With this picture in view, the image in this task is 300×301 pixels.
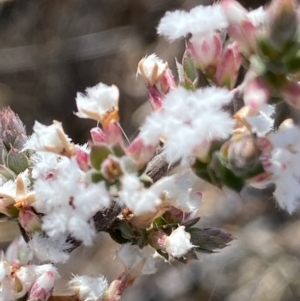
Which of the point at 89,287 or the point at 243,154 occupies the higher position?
the point at 243,154

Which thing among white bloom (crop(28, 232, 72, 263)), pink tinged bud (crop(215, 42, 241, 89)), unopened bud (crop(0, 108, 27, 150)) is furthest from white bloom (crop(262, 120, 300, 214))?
unopened bud (crop(0, 108, 27, 150))

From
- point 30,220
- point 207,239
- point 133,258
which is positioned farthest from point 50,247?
point 207,239

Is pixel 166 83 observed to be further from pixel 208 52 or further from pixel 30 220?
pixel 30 220

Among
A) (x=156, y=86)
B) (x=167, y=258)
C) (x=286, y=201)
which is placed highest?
(x=156, y=86)

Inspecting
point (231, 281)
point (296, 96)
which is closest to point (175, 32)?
point (296, 96)

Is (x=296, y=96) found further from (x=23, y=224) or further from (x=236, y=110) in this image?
(x=23, y=224)

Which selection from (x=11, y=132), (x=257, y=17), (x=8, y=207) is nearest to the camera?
(x=257, y=17)

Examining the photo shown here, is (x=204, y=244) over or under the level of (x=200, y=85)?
under

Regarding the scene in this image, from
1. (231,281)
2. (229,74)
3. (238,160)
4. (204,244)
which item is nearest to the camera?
(238,160)
